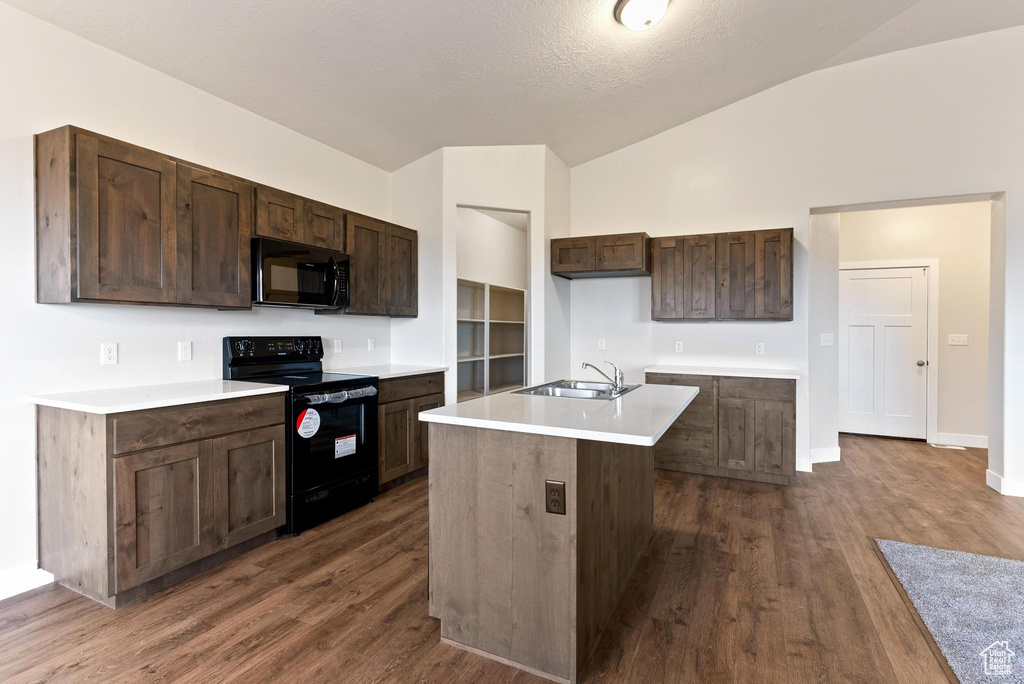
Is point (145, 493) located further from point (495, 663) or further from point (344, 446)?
point (495, 663)

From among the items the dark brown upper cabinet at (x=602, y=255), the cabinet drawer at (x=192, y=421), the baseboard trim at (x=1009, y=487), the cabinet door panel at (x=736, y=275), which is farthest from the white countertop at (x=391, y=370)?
the baseboard trim at (x=1009, y=487)

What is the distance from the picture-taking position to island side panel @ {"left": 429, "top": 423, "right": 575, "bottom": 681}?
5.70 ft

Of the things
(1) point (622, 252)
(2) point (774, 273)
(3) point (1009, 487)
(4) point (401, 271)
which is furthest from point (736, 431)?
(4) point (401, 271)

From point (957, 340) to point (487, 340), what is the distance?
4.79 meters

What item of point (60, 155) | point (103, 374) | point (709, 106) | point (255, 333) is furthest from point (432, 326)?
point (709, 106)

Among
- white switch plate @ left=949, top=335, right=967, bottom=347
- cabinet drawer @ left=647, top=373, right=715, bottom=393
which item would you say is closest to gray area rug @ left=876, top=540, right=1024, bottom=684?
cabinet drawer @ left=647, top=373, right=715, bottom=393

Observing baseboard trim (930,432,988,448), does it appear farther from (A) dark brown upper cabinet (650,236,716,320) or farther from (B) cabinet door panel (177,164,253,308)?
(B) cabinet door panel (177,164,253,308)

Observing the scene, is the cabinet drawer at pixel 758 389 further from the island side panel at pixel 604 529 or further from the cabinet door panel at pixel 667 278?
the island side panel at pixel 604 529

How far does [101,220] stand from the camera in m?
2.31

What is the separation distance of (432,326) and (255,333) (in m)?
1.45

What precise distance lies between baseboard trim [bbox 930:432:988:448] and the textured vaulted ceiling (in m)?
3.74

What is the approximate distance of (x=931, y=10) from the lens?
11.4 ft

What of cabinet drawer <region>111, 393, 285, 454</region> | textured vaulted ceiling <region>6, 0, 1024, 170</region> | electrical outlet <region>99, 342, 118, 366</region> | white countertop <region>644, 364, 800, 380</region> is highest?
textured vaulted ceiling <region>6, 0, 1024, 170</region>

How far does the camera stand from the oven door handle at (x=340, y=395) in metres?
2.98
